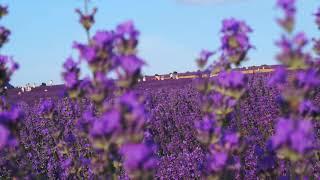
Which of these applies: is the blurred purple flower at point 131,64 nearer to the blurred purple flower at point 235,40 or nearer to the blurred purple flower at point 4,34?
the blurred purple flower at point 235,40

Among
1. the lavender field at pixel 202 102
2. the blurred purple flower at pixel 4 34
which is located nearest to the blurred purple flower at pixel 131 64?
the lavender field at pixel 202 102

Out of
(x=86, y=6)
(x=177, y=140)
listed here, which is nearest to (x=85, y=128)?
(x=86, y=6)

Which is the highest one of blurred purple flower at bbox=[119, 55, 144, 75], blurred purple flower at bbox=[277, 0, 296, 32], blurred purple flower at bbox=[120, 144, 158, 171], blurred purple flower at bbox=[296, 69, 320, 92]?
blurred purple flower at bbox=[277, 0, 296, 32]

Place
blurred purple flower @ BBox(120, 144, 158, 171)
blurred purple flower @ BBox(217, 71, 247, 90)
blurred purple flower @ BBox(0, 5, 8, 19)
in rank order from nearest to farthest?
blurred purple flower @ BBox(120, 144, 158, 171) < blurred purple flower @ BBox(217, 71, 247, 90) < blurred purple flower @ BBox(0, 5, 8, 19)

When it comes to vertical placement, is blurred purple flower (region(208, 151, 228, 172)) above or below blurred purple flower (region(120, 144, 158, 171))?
below

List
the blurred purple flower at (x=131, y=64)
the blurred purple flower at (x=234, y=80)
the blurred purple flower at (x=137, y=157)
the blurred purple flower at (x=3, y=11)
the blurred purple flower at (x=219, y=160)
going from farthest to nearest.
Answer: the blurred purple flower at (x=3, y=11) < the blurred purple flower at (x=234, y=80) < the blurred purple flower at (x=219, y=160) < the blurred purple flower at (x=131, y=64) < the blurred purple flower at (x=137, y=157)

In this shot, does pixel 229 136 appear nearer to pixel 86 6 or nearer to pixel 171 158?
pixel 86 6

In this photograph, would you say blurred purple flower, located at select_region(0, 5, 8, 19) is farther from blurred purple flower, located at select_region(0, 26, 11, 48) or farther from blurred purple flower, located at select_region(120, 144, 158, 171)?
blurred purple flower, located at select_region(120, 144, 158, 171)

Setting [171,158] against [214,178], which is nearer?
[214,178]

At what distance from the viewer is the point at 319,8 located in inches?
122

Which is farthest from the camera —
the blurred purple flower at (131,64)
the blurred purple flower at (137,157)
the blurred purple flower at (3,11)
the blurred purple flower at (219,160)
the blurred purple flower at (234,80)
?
the blurred purple flower at (3,11)

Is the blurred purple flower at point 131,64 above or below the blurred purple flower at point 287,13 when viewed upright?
below

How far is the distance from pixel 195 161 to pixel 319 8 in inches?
114

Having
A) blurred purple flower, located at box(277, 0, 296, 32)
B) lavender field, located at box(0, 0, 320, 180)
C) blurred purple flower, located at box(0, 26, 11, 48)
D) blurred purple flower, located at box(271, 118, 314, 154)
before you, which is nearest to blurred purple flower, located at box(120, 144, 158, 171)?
lavender field, located at box(0, 0, 320, 180)
